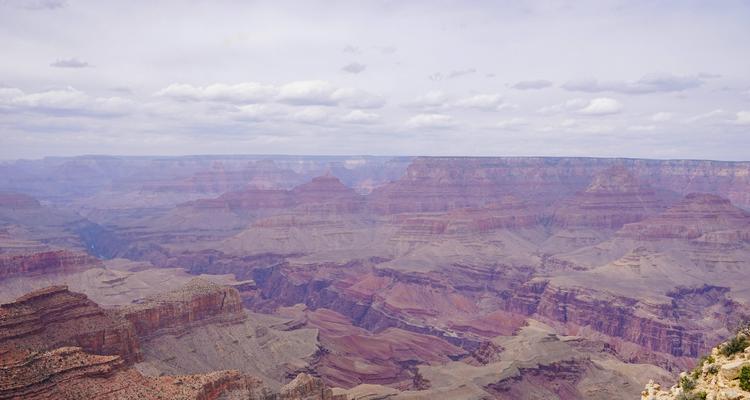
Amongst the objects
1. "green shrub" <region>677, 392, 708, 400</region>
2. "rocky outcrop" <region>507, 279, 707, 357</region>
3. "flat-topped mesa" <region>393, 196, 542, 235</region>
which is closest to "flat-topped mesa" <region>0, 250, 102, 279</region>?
"rocky outcrop" <region>507, 279, 707, 357</region>

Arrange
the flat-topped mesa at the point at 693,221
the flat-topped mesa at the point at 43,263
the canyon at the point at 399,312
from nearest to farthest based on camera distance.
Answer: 1. the canyon at the point at 399,312
2. the flat-topped mesa at the point at 43,263
3. the flat-topped mesa at the point at 693,221

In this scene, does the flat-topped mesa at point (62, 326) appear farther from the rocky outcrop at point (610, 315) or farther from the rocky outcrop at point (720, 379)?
the rocky outcrop at point (610, 315)

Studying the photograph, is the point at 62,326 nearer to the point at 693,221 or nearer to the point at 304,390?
the point at 304,390

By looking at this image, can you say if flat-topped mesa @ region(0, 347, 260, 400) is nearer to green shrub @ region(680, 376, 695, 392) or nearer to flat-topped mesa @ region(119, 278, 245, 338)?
flat-topped mesa @ region(119, 278, 245, 338)

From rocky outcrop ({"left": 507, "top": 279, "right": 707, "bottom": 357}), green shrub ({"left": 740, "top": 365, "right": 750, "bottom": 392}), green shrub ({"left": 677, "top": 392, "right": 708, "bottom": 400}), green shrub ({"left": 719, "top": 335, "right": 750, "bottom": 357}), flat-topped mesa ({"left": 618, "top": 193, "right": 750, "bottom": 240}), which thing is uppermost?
green shrub ({"left": 740, "top": 365, "right": 750, "bottom": 392})

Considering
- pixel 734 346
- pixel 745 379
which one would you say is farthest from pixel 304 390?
pixel 745 379

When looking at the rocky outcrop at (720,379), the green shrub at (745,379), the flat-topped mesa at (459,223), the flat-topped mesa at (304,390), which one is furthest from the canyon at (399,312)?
the green shrub at (745,379)
